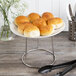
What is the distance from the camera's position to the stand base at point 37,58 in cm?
104

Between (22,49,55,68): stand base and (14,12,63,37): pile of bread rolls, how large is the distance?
18 centimetres

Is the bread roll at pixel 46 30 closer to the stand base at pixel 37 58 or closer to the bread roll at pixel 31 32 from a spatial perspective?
the bread roll at pixel 31 32

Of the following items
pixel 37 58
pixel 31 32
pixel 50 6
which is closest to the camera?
pixel 31 32

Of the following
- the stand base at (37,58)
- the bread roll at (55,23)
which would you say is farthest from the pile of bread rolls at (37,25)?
the stand base at (37,58)

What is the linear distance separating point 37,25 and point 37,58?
22 cm

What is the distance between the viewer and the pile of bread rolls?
90 cm

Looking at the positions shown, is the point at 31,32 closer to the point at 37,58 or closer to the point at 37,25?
the point at 37,25

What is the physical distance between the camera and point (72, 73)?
0.96 meters

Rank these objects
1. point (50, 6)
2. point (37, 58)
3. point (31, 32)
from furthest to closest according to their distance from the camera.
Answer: point (50, 6) → point (37, 58) → point (31, 32)

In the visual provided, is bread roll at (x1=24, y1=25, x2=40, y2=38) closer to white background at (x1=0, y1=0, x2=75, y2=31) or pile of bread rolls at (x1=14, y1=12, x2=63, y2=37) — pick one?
pile of bread rolls at (x1=14, y1=12, x2=63, y2=37)

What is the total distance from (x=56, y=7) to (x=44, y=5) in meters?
0.08

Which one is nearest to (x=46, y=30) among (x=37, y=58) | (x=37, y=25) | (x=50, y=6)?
(x=37, y=25)

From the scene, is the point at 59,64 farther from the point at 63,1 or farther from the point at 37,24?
the point at 63,1

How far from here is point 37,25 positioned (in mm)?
958
